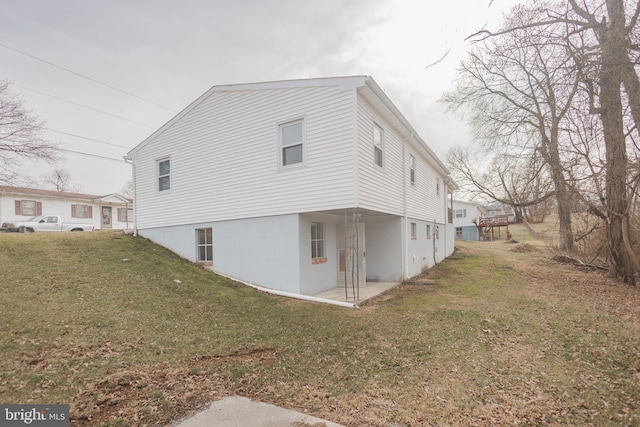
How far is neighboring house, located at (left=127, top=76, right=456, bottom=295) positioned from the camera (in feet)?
25.8

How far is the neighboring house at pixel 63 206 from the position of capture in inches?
836

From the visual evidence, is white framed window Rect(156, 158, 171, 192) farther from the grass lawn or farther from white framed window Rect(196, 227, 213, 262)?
the grass lawn

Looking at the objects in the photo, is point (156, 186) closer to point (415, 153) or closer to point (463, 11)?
point (415, 153)

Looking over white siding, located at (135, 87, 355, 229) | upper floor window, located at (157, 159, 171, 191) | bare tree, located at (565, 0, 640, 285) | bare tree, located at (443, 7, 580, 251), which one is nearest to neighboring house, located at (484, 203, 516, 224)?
bare tree, located at (443, 7, 580, 251)

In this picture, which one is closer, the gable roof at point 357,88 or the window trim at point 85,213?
the gable roof at point 357,88

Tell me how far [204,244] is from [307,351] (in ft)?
22.6

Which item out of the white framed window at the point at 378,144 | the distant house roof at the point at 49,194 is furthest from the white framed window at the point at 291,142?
the distant house roof at the point at 49,194

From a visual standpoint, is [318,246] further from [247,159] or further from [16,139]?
[16,139]


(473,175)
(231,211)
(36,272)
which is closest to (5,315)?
(36,272)

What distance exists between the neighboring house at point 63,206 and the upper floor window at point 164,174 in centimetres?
1391

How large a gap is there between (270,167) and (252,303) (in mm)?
3627

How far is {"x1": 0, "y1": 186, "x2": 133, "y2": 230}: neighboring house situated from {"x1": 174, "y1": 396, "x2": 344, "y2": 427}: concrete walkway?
77.6 ft

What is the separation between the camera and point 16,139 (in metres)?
17.5

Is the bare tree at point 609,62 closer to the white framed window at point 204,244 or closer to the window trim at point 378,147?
the window trim at point 378,147
